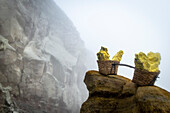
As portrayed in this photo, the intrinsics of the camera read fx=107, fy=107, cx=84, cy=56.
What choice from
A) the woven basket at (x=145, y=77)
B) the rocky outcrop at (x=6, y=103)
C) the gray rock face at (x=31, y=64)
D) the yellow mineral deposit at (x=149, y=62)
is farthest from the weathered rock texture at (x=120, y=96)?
the gray rock face at (x=31, y=64)

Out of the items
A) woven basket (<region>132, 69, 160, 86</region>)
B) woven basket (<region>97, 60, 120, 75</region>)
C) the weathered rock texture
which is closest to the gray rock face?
the weathered rock texture

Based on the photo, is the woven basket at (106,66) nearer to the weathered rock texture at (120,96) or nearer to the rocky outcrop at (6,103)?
the weathered rock texture at (120,96)

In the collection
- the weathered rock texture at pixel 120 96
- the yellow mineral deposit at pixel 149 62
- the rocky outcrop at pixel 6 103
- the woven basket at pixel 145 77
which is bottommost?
the rocky outcrop at pixel 6 103

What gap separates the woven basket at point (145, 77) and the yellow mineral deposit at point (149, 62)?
0.16m

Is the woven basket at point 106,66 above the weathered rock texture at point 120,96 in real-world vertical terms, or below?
above

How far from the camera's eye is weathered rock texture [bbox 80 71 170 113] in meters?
3.30

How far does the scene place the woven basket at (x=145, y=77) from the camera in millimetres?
3963

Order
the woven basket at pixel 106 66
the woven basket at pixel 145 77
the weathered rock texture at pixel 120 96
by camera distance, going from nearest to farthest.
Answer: the weathered rock texture at pixel 120 96
the woven basket at pixel 145 77
the woven basket at pixel 106 66

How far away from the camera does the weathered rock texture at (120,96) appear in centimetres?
330

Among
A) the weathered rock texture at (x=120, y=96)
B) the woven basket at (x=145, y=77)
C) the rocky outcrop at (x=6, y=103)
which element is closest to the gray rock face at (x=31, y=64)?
the rocky outcrop at (x=6, y=103)

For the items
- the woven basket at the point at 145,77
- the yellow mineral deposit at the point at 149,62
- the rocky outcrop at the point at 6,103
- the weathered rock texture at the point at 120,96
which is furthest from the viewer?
the rocky outcrop at the point at 6,103

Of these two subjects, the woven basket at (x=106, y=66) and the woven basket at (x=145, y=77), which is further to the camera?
the woven basket at (x=106, y=66)

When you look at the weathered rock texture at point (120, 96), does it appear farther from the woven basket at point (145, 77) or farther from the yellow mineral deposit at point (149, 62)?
the yellow mineral deposit at point (149, 62)

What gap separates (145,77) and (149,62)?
0.71 metres
